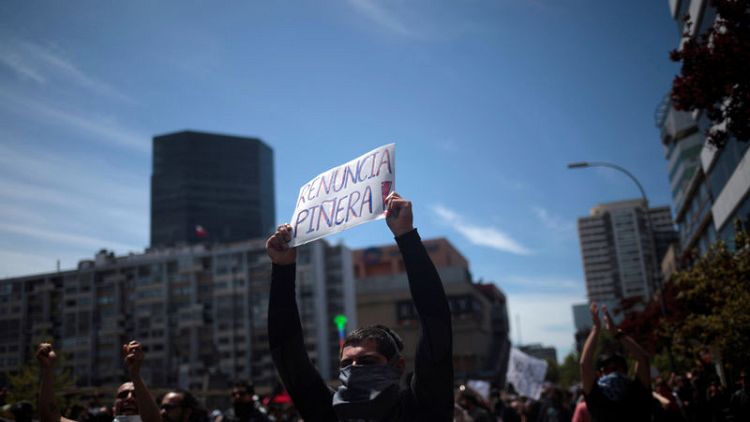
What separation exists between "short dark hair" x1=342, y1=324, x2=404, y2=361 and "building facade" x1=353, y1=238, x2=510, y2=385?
99040 mm

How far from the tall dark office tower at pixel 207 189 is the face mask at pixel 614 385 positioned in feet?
537

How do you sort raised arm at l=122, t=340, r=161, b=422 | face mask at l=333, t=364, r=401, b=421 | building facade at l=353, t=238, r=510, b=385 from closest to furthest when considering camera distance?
face mask at l=333, t=364, r=401, b=421 < raised arm at l=122, t=340, r=161, b=422 < building facade at l=353, t=238, r=510, b=385

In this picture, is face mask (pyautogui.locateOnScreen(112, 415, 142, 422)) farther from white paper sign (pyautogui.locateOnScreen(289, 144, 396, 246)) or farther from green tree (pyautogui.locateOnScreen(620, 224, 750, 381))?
green tree (pyautogui.locateOnScreen(620, 224, 750, 381))

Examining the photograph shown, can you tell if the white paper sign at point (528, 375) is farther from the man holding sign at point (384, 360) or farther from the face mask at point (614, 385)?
the man holding sign at point (384, 360)

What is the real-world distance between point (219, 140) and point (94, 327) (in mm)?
84647

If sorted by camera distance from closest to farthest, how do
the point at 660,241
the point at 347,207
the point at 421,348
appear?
the point at 421,348 < the point at 347,207 < the point at 660,241

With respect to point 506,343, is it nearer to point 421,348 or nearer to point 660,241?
point 660,241

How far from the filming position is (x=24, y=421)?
639 cm

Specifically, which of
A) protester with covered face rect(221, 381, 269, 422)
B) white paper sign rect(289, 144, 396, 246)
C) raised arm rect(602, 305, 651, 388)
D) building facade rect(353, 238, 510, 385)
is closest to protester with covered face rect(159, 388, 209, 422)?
protester with covered face rect(221, 381, 269, 422)

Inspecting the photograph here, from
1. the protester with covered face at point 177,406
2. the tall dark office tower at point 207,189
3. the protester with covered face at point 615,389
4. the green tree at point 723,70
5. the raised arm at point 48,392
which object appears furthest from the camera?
the tall dark office tower at point 207,189

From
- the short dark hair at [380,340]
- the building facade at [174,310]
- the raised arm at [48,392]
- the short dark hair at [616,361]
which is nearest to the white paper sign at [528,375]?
the short dark hair at [616,361]

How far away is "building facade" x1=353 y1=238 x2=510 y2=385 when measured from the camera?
110 m

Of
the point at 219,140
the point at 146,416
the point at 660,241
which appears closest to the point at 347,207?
the point at 146,416

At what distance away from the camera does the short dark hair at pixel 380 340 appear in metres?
2.86
